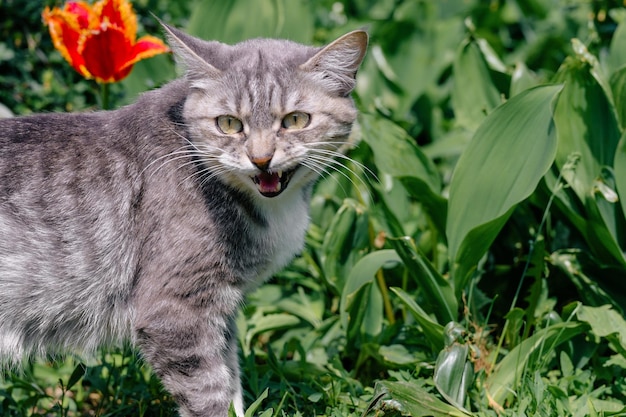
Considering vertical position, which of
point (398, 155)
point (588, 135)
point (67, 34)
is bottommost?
point (398, 155)

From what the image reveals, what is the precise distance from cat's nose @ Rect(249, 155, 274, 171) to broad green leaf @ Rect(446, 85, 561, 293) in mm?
941

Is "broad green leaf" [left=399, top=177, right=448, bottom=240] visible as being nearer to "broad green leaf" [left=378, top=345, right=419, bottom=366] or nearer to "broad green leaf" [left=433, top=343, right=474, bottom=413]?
"broad green leaf" [left=378, top=345, right=419, bottom=366]

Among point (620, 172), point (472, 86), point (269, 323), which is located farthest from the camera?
point (472, 86)

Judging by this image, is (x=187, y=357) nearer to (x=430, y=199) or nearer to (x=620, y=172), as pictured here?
(x=430, y=199)

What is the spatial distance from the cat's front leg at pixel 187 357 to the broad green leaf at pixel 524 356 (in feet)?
3.64

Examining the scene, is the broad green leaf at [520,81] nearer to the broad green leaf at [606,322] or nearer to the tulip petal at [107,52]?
the broad green leaf at [606,322]

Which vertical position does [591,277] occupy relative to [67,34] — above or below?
below

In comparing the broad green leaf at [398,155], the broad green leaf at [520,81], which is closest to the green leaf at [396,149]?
the broad green leaf at [398,155]

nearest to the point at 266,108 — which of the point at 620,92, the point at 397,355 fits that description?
the point at 397,355

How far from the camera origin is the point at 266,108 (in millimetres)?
2982

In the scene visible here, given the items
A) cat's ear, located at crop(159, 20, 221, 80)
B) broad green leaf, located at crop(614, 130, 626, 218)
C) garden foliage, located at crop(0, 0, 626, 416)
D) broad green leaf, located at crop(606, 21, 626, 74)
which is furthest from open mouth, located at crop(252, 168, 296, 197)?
broad green leaf, located at crop(606, 21, 626, 74)

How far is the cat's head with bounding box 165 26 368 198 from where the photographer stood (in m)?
2.95

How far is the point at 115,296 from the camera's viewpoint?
123 inches

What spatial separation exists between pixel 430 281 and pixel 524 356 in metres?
0.47
